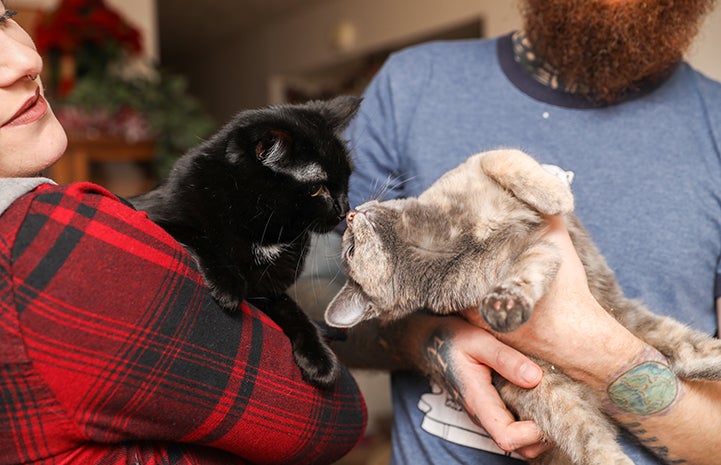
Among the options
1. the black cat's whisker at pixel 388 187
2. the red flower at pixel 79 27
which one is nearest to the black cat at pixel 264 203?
the black cat's whisker at pixel 388 187

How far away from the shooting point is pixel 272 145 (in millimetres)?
1061

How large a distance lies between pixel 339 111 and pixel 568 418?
28.2 inches

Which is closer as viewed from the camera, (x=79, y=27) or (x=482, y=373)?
(x=482, y=373)

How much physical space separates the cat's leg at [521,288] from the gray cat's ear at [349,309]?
0.28 meters

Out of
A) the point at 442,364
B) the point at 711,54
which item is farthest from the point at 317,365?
the point at 711,54

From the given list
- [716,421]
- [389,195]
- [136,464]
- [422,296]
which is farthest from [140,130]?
[716,421]

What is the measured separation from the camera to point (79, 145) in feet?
9.62

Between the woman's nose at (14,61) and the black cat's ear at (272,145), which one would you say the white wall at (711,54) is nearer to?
the black cat's ear at (272,145)

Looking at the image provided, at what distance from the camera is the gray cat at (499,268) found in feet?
3.48

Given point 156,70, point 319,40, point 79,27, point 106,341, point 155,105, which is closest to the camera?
point 106,341

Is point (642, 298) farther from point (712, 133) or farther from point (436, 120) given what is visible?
point (436, 120)

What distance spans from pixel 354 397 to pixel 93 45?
2.74m

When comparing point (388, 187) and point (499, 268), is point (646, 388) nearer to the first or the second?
point (499, 268)

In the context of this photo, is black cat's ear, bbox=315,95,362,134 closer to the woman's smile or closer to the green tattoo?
the woman's smile
